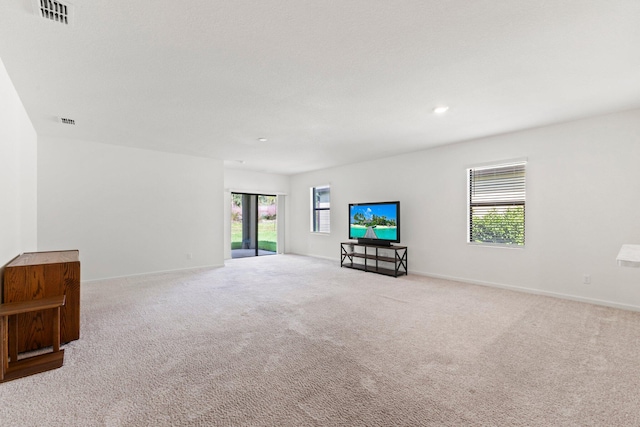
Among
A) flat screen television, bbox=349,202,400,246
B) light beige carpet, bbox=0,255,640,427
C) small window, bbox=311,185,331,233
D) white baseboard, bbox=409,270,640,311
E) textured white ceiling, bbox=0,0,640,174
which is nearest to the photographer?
light beige carpet, bbox=0,255,640,427

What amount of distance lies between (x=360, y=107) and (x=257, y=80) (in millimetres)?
1283

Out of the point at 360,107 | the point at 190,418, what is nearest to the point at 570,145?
the point at 360,107

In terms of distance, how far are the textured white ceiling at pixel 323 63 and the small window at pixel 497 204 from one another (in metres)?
0.82

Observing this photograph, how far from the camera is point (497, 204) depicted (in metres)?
4.75

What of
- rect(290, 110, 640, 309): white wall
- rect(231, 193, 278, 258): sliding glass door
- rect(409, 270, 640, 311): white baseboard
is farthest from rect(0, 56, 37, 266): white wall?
rect(409, 270, 640, 311): white baseboard

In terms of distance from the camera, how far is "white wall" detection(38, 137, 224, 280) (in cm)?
479

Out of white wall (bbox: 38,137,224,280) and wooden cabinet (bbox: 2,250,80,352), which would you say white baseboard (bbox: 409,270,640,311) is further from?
wooden cabinet (bbox: 2,250,80,352)

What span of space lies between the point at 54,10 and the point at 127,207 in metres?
4.20

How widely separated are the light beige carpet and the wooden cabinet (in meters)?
0.23

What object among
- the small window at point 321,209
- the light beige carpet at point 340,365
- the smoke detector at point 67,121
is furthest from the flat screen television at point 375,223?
the smoke detector at point 67,121

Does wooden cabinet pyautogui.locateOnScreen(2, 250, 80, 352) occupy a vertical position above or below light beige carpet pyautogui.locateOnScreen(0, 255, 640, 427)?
above

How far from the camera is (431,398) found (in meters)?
1.86

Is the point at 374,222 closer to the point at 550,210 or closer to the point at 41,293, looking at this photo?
the point at 550,210

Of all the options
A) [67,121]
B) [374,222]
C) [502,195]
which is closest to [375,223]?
[374,222]
